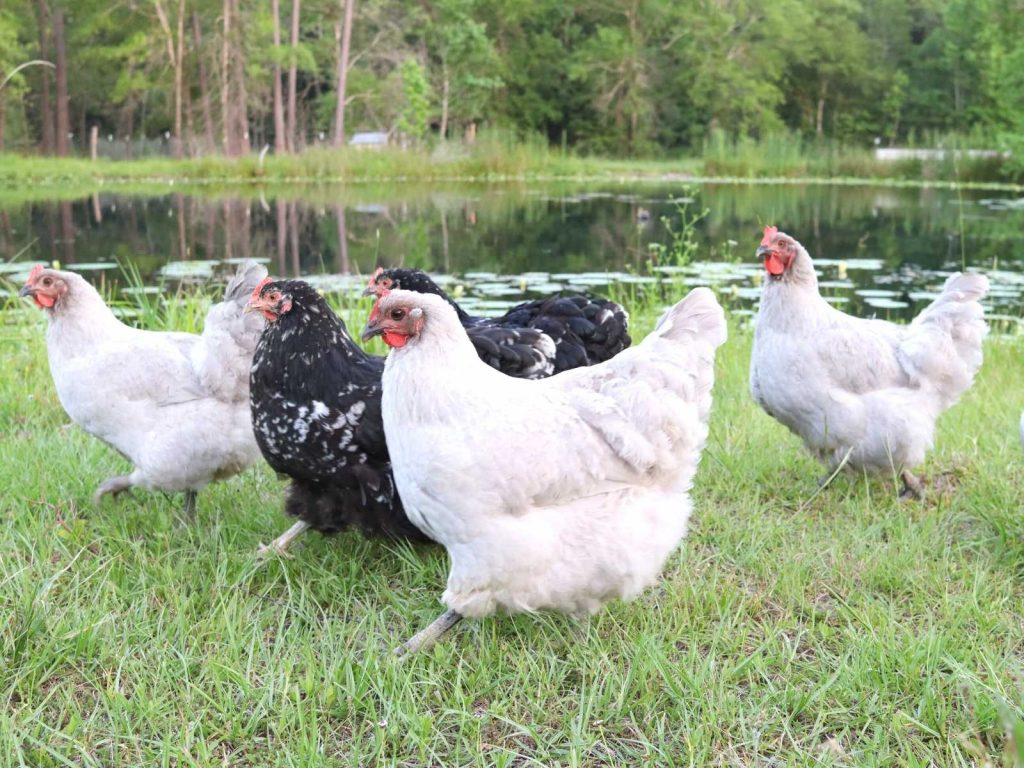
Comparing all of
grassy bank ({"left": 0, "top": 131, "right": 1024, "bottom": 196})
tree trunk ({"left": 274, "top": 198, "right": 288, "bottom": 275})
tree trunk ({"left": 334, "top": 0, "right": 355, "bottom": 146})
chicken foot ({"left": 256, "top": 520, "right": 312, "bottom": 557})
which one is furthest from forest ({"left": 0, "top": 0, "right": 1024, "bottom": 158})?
chicken foot ({"left": 256, "top": 520, "right": 312, "bottom": 557})

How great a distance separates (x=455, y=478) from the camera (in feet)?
7.68

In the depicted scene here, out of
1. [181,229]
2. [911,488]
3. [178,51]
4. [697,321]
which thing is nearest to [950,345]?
[911,488]

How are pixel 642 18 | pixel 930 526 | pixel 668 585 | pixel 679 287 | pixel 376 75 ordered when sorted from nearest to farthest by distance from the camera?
pixel 668 585
pixel 930 526
pixel 679 287
pixel 376 75
pixel 642 18

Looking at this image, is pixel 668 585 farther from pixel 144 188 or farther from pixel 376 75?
pixel 376 75

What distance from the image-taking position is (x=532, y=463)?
2.40 metres

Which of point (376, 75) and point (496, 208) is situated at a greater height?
point (376, 75)

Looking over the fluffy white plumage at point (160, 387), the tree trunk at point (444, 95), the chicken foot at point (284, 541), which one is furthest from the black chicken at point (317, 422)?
the tree trunk at point (444, 95)

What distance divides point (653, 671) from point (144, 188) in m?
22.4

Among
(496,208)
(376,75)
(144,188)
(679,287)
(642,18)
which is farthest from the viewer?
(642,18)

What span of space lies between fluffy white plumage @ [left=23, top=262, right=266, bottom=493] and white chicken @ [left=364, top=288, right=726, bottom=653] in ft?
3.69

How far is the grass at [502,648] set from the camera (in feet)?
7.02

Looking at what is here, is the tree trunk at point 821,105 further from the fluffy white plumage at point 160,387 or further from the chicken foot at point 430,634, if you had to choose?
the chicken foot at point 430,634

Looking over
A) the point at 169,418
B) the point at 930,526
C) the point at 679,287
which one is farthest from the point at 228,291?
the point at 679,287

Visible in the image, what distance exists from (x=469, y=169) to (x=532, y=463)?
23.9 meters
